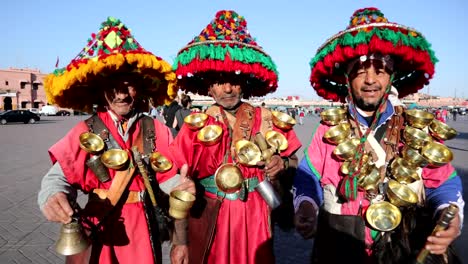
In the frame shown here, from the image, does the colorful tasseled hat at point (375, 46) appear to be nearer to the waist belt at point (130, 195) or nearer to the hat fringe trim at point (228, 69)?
the hat fringe trim at point (228, 69)

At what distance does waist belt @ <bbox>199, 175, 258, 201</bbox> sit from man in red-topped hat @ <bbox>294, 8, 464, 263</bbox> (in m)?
0.39

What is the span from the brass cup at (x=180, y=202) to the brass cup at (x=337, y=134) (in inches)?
39.1

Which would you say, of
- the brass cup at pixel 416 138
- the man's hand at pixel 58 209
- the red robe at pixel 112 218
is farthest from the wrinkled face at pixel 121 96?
the brass cup at pixel 416 138

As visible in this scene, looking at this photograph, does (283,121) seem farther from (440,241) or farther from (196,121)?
(440,241)

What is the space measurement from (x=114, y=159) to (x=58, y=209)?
18.6 inches

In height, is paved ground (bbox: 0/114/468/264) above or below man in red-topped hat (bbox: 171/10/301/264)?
below

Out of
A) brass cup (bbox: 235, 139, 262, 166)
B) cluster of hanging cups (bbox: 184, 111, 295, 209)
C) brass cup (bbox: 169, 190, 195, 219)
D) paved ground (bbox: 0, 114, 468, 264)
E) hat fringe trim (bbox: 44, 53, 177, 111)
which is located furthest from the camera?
paved ground (bbox: 0, 114, 468, 264)

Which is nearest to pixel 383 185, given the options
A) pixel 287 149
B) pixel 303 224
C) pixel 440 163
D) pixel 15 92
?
pixel 440 163

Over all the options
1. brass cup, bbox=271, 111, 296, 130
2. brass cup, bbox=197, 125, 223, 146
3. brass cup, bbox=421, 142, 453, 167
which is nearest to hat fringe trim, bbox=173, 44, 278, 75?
brass cup, bbox=271, 111, 296, 130

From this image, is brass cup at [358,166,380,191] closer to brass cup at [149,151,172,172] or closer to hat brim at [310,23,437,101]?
hat brim at [310,23,437,101]

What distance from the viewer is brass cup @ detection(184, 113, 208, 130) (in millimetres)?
2730

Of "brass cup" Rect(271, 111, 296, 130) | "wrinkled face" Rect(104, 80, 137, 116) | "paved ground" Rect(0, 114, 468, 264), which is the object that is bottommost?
"paved ground" Rect(0, 114, 468, 264)

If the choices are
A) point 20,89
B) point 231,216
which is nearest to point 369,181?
point 231,216

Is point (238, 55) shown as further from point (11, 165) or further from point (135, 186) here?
point (11, 165)
